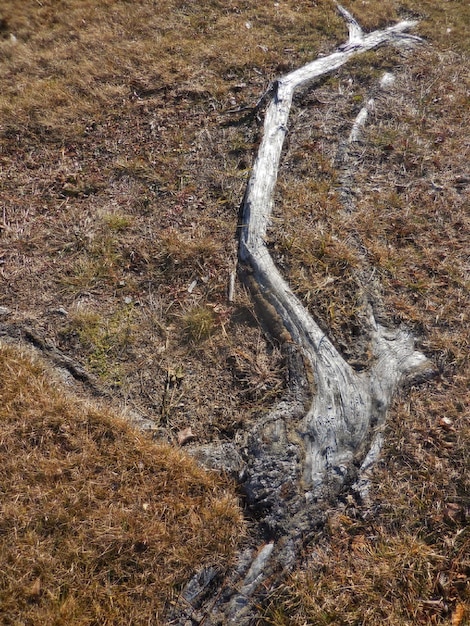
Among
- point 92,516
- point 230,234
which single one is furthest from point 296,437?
point 230,234

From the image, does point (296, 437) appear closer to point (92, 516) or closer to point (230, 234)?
point (92, 516)

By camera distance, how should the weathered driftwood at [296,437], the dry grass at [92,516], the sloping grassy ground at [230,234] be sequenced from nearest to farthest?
1. the dry grass at [92,516]
2. the weathered driftwood at [296,437]
3. the sloping grassy ground at [230,234]

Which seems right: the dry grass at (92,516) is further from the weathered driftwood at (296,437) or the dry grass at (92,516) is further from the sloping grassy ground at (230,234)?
the weathered driftwood at (296,437)

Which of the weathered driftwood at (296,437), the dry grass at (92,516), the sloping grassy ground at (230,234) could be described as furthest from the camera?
the sloping grassy ground at (230,234)

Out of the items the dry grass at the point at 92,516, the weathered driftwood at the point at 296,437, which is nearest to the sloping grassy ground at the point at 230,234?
the dry grass at the point at 92,516

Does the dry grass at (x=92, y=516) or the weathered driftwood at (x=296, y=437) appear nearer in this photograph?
the dry grass at (x=92, y=516)
